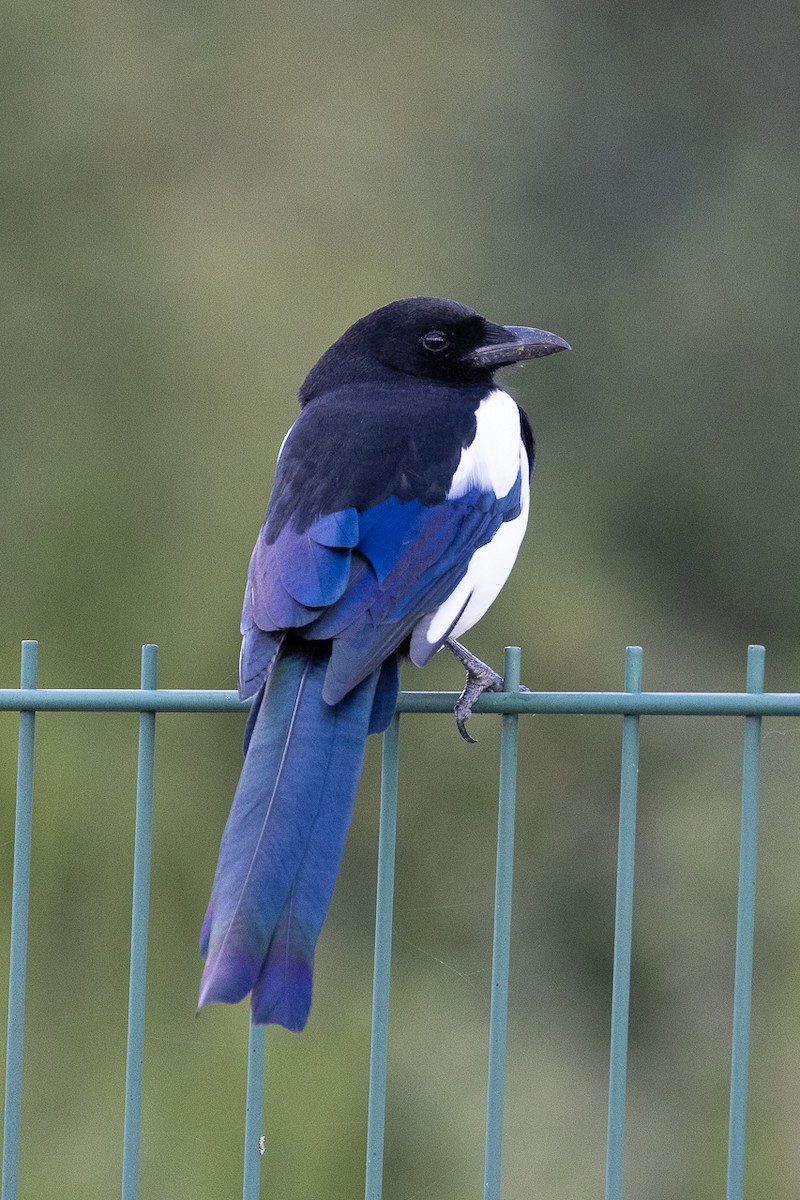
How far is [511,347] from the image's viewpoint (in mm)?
2934

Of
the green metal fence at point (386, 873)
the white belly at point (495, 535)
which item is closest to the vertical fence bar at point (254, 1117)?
the green metal fence at point (386, 873)

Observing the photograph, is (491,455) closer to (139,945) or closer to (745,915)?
(745,915)

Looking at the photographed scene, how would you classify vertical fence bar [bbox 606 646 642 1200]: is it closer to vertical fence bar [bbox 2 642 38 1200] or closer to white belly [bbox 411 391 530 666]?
white belly [bbox 411 391 530 666]

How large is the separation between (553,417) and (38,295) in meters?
2.06

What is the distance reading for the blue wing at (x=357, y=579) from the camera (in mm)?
A: 2145

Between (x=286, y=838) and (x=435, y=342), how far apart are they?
124 centimetres

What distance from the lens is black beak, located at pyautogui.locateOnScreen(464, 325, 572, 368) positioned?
293 cm

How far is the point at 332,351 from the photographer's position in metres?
2.97

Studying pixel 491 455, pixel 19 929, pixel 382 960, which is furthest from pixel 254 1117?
pixel 491 455

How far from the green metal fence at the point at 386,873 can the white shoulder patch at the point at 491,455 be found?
0.45m

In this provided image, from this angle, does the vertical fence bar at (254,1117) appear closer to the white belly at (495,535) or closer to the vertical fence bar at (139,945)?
the vertical fence bar at (139,945)

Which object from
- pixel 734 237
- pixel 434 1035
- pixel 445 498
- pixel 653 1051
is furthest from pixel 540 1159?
pixel 734 237

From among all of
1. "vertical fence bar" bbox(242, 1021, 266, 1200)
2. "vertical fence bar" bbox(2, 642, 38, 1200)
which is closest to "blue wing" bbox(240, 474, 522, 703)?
"vertical fence bar" bbox(2, 642, 38, 1200)

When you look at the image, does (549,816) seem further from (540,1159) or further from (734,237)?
(734,237)
